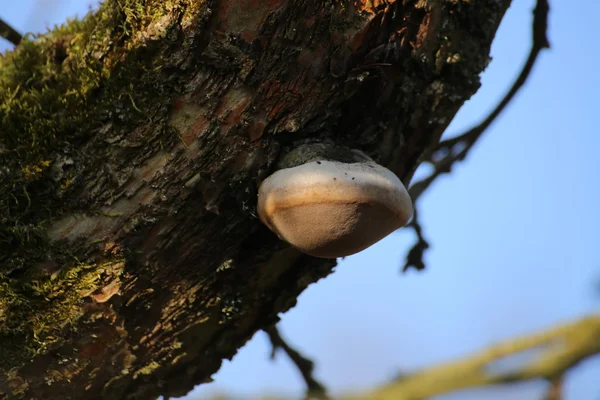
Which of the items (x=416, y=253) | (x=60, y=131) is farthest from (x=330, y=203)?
(x=416, y=253)

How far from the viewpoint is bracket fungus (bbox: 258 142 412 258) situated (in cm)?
169

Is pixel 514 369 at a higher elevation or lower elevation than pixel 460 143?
lower

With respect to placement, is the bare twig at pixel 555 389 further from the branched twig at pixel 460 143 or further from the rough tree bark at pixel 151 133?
the rough tree bark at pixel 151 133

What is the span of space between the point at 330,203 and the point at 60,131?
0.78 m

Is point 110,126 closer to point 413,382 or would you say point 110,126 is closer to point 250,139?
point 250,139

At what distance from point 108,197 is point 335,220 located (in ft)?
2.10

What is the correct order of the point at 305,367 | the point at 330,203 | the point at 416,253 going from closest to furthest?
the point at 330,203 → the point at 416,253 → the point at 305,367

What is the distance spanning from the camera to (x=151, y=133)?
1720 millimetres

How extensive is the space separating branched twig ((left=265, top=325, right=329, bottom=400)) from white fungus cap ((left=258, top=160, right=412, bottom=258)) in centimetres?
114

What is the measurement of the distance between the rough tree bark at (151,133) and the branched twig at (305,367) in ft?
3.40

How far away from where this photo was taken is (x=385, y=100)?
1.86 meters

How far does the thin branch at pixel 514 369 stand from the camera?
116 inches

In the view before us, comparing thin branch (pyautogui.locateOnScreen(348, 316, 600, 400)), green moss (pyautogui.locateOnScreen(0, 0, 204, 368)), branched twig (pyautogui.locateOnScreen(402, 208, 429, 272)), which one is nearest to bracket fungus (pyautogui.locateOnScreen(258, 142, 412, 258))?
green moss (pyautogui.locateOnScreen(0, 0, 204, 368))

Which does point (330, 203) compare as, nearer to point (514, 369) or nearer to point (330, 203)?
point (330, 203)
